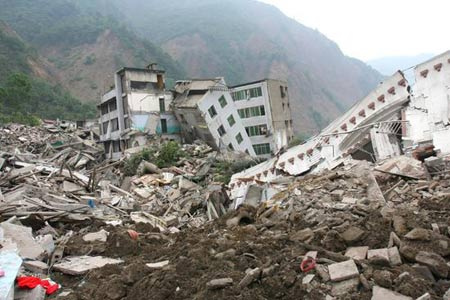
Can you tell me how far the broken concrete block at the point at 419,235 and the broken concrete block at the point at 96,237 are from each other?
5.62m

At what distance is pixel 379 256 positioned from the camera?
3.96 m

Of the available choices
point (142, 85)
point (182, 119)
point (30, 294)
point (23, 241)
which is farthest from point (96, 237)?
point (142, 85)

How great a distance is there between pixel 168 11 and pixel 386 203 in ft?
436

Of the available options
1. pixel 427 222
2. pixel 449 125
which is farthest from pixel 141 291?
pixel 449 125

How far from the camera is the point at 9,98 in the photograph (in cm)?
4250

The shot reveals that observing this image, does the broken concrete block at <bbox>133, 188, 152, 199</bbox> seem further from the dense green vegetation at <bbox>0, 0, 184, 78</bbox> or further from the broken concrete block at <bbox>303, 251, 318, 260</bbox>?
the dense green vegetation at <bbox>0, 0, 184, 78</bbox>

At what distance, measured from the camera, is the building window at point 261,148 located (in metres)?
35.3

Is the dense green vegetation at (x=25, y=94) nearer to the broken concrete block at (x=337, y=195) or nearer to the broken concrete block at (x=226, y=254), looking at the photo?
the broken concrete block at (x=337, y=195)

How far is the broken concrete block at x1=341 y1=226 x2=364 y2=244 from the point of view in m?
4.60

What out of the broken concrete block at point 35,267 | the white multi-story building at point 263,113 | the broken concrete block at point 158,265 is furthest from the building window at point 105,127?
the broken concrete block at point 158,265

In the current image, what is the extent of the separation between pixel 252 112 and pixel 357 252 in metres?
32.2

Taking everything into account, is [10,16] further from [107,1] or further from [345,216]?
[345,216]

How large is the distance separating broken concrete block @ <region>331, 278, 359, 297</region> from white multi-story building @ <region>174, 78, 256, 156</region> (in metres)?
25.7

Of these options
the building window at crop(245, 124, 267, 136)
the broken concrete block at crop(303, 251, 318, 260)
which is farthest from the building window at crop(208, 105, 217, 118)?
the broken concrete block at crop(303, 251, 318, 260)
